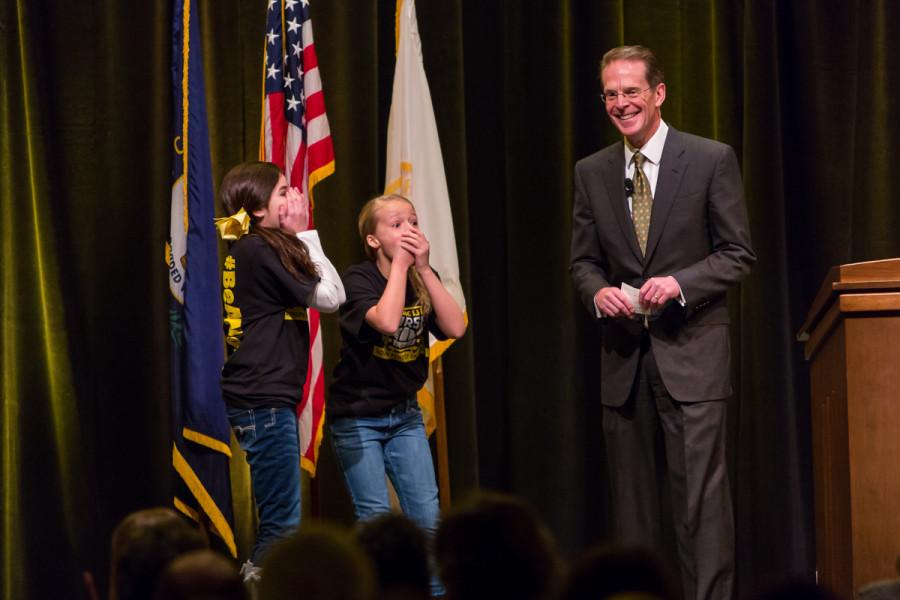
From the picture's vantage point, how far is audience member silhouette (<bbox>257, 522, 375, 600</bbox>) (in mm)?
1099

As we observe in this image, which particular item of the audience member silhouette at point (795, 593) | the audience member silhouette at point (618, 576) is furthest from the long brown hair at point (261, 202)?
the audience member silhouette at point (795, 593)

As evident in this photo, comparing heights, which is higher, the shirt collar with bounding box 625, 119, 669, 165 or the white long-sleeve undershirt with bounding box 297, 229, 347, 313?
the shirt collar with bounding box 625, 119, 669, 165

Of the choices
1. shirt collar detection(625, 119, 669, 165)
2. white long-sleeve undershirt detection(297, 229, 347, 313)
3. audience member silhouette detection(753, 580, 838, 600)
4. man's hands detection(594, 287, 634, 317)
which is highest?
shirt collar detection(625, 119, 669, 165)

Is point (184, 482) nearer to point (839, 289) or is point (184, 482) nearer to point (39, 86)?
point (39, 86)

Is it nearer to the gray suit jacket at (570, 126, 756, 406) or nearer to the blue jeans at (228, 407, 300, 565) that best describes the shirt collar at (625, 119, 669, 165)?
the gray suit jacket at (570, 126, 756, 406)

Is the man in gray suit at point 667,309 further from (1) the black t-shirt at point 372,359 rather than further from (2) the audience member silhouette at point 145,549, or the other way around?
(2) the audience member silhouette at point 145,549

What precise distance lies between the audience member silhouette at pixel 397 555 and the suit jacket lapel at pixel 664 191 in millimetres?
2176

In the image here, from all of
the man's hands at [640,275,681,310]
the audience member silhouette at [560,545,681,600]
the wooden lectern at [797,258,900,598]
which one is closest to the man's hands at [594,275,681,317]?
the man's hands at [640,275,681,310]

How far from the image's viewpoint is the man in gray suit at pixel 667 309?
10.8 ft

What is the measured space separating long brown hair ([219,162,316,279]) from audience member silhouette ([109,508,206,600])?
1849 mm

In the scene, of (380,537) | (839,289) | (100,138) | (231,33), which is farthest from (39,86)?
(380,537)

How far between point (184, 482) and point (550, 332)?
1687 mm

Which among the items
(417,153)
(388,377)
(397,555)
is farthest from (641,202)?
(397,555)

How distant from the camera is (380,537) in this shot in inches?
Answer: 53.2
